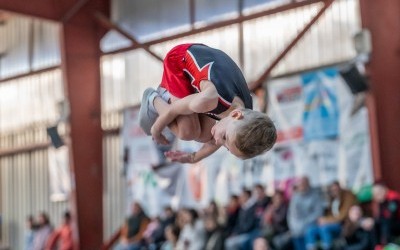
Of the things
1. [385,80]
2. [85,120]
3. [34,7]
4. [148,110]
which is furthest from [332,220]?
[148,110]

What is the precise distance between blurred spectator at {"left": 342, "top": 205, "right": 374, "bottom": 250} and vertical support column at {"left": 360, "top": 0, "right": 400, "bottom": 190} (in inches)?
26.7

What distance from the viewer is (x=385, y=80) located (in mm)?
10922

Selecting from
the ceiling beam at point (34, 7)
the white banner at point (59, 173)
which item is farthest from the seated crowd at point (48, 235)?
the ceiling beam at point (34, 7)

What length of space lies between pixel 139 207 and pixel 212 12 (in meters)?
3.68

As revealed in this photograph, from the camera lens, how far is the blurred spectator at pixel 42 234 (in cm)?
1638

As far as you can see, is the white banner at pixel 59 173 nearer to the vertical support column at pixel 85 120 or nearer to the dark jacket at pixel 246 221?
the vertical support column at pixel 85 120

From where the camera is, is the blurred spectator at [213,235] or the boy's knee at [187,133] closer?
the boy's knee at [187,133]

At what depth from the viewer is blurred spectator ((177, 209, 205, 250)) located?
1228 cm

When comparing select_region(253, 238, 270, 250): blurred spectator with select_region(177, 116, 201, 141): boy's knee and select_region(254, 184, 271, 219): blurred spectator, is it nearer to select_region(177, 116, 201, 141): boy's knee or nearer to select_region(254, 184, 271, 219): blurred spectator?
select_region(254, 184, 271, 219): blurred spectator

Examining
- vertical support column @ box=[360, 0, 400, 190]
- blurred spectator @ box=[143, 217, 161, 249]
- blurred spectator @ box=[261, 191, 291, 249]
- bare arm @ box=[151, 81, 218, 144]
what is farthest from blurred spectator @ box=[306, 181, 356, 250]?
bare arm @ box=[151, 81, 218, 144]

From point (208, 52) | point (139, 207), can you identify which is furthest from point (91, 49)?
point (208, 52)

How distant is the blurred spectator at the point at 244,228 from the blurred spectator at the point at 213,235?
106mm

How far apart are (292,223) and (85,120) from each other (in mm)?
4640

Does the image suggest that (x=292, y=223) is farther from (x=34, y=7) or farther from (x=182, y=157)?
(x=182, y=157)
